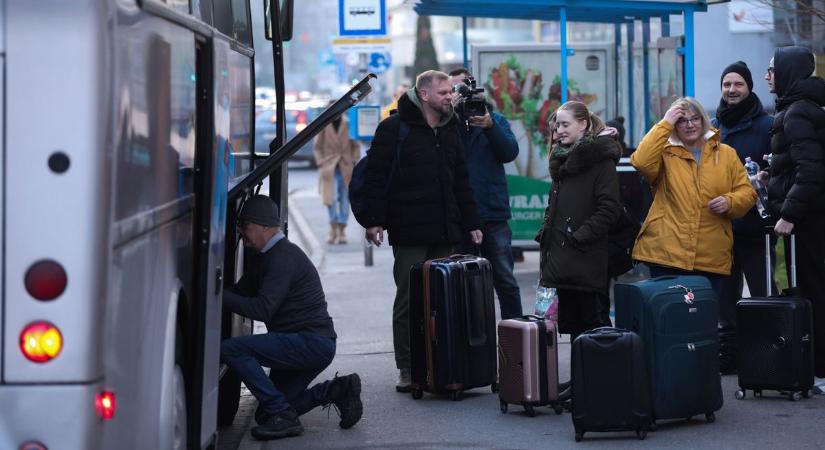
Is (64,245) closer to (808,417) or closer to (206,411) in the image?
Answer: (206,411)

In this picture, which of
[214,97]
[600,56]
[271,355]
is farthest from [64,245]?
[600,56]

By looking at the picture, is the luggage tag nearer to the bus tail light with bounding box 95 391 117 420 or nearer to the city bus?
the city bus

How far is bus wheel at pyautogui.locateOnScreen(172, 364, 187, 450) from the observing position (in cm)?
521

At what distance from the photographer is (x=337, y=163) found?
1919 centimetres

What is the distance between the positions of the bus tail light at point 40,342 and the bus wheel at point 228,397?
362cm

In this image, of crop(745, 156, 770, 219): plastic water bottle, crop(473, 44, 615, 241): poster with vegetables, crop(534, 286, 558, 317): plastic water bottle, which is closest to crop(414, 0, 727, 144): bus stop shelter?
crop(473, 44, 615, 241): poster with vegetables

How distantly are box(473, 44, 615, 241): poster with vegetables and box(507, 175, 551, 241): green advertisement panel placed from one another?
15 centimetres

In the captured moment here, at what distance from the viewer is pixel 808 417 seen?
745cm

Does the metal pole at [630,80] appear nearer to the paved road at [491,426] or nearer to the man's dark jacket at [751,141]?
the paved road at [491,426]

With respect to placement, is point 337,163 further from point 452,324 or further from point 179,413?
point 179,413

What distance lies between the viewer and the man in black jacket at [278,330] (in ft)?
23.0

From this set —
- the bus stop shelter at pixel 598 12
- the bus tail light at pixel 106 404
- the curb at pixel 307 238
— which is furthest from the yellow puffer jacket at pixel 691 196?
the curb at pixel 307 238

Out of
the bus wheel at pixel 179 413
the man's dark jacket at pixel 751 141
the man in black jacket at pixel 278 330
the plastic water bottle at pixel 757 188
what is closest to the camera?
the bus wheel at pixel 179 413

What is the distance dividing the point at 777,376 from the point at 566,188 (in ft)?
4.86
